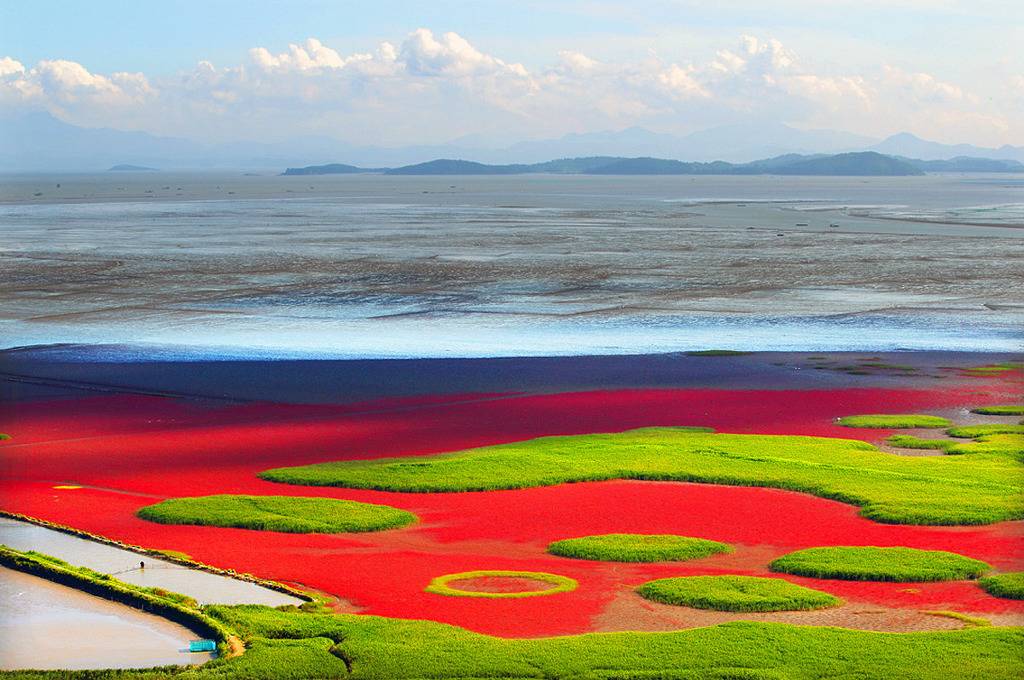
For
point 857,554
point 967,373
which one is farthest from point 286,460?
point 967,373

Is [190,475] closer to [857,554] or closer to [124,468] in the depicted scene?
[124,468]

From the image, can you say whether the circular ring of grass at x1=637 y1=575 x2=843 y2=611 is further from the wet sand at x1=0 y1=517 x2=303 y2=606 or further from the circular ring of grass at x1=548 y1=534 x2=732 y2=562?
the wet sand at x1=0 y1=517 x2=303 y2=606

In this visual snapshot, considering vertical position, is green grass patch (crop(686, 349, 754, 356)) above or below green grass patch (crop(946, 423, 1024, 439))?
above

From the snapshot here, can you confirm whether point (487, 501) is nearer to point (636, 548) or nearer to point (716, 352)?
point (636, 548)

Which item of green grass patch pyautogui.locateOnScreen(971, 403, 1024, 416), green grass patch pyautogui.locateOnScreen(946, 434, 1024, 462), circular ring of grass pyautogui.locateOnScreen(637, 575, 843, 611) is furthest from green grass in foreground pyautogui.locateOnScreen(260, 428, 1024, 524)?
circular ring of grass pyautogui.locateOnScreen(637, 575, 843, 611)

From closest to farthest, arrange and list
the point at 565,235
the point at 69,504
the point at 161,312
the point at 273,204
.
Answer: the point at 69,504 < the point at 161,312 < the point at 565,235 < the point at 273,204
